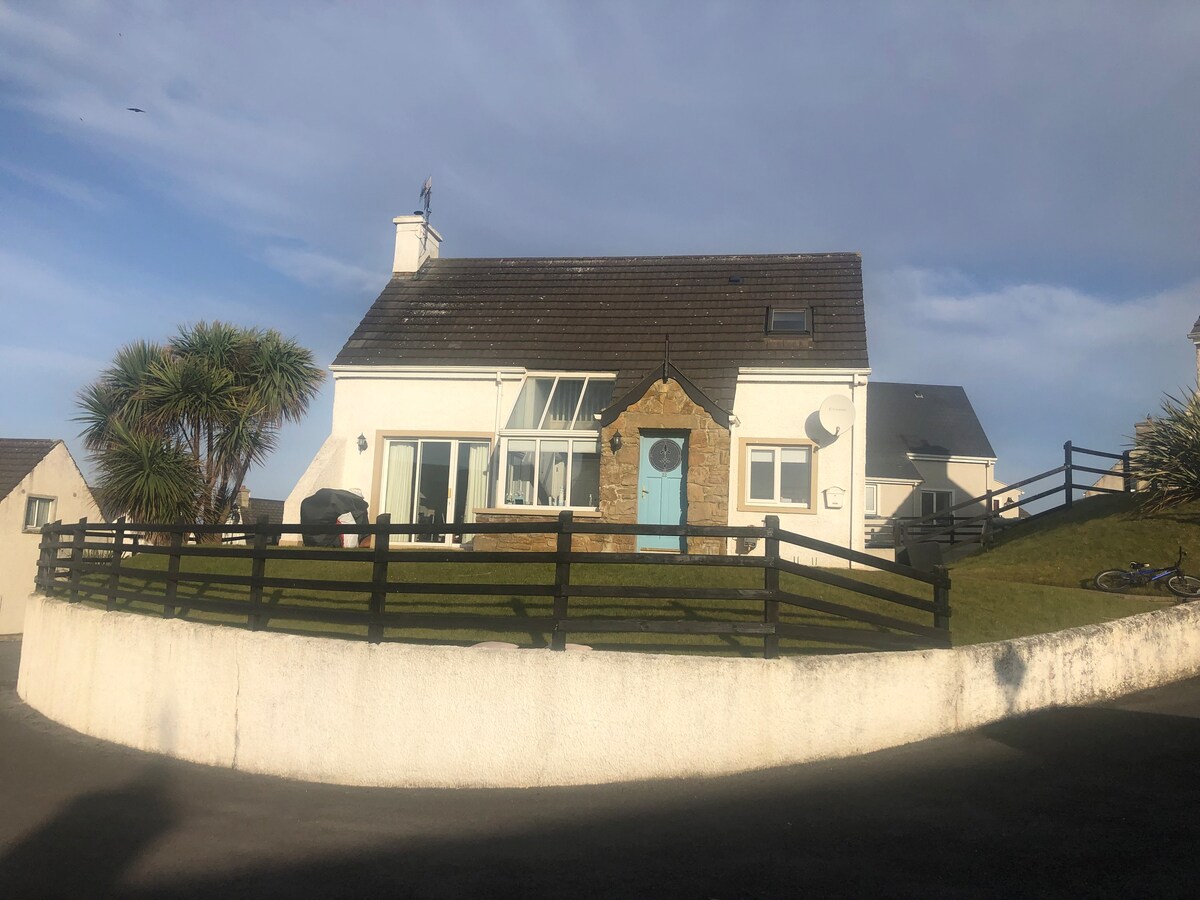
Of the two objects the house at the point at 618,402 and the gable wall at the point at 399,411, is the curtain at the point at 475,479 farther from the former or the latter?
the gable wall at the point at 399,411

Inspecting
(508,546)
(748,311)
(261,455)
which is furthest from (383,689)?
(261,455)

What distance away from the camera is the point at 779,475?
1712 centimetres

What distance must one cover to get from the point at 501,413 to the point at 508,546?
302 cm

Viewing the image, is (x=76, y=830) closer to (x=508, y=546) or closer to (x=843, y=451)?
(x=508, y=546)

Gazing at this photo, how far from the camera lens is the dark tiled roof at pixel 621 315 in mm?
18062

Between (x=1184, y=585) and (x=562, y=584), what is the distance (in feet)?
31.5

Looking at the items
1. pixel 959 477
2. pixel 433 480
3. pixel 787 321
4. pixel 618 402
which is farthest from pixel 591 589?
pixel 959 477

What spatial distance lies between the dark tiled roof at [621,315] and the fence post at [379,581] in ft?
33.3

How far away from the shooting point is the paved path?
5094mm

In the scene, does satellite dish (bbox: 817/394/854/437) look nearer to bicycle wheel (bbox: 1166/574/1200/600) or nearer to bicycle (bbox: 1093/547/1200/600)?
bicycle (bbox: 1093/547/1200/600)

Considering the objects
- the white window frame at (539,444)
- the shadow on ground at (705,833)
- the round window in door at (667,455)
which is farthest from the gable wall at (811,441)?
the shadow on ground at (705,833)

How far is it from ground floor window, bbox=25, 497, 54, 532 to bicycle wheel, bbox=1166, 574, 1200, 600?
1128 inches

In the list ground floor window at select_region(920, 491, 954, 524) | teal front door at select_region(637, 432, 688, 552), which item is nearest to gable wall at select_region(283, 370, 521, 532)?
teal front door at select_region(637, 432, 688, 552)

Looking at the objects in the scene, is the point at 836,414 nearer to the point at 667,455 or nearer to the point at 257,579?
the point at 667,455
